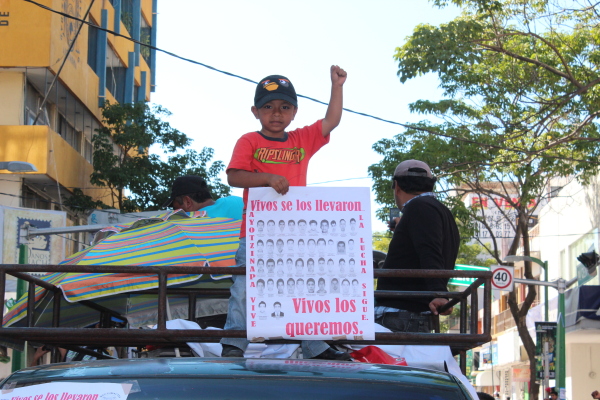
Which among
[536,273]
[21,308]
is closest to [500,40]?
[21,308]

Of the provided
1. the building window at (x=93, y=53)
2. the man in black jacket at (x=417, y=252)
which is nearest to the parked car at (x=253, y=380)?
the man in black jacket at (x=417, y=252)

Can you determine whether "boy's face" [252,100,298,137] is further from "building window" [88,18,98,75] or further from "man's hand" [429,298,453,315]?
"building window" [88,18,98,75]

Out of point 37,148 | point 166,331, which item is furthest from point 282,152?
point 37,148

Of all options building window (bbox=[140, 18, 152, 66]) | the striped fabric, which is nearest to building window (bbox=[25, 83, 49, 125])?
building window (bbox=[140, 18, 152, 66])

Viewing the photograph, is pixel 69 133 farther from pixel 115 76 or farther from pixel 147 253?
pixel 147 253

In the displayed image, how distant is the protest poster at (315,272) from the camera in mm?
3141

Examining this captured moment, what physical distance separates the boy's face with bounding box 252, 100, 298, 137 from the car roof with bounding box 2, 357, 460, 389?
62.9 inches

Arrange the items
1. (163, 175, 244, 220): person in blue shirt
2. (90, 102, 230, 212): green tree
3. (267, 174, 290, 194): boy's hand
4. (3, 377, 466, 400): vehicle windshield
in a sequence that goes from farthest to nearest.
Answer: (90, 102, 230, 212): green tree, (163, 175, 244, 220): person in blue shirt, (267, 174, 290, 194): boy's hand, (3, 377, 466, 400): vehicle windshield

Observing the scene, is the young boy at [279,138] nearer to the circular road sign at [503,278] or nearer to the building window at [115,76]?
the circular road sign at [503,278]

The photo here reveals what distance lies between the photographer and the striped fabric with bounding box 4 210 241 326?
414 centimetres

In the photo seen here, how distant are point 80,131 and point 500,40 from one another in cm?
1325

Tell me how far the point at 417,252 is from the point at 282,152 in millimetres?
884

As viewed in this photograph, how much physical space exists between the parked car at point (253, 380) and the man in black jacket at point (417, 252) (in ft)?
4.83

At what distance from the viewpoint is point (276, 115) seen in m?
4.07
